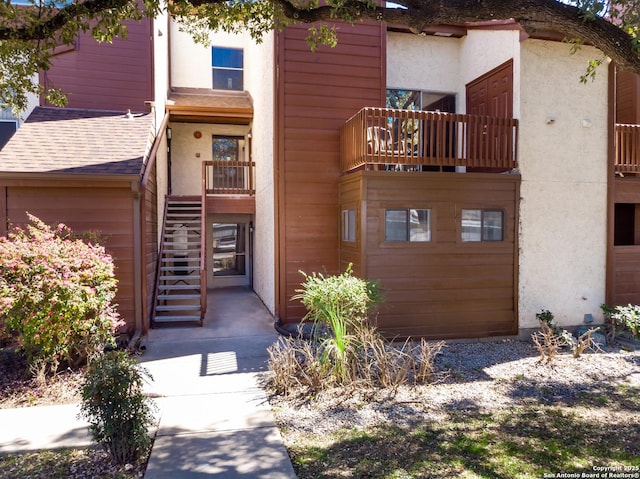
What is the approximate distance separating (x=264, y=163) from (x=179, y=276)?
3.18 m

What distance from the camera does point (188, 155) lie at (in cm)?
1348

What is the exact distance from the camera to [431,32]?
938 cm

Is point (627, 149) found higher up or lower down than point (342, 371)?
higher up

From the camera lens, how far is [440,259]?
7.51 meters

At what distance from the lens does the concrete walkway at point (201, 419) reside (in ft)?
11.6

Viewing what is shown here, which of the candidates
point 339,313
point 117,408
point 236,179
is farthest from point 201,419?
point 236,179

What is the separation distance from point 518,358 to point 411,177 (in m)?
3.36

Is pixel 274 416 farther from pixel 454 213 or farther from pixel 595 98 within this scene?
pixel 595 98

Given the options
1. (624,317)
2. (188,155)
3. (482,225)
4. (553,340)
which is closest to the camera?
(553,340)

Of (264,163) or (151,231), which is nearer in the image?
(151,231)

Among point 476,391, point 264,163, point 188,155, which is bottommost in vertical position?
point 476,391

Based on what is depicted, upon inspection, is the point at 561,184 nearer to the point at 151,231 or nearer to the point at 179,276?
the point at 179,276

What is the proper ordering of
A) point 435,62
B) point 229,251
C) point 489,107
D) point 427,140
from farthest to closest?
point 229,251, point 435,62, point 489,107, point 427,140

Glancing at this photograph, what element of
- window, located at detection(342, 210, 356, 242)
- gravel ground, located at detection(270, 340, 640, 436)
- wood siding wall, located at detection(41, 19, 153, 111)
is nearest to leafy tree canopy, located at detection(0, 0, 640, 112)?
window, located at detection(342, 210, 356, 242)
